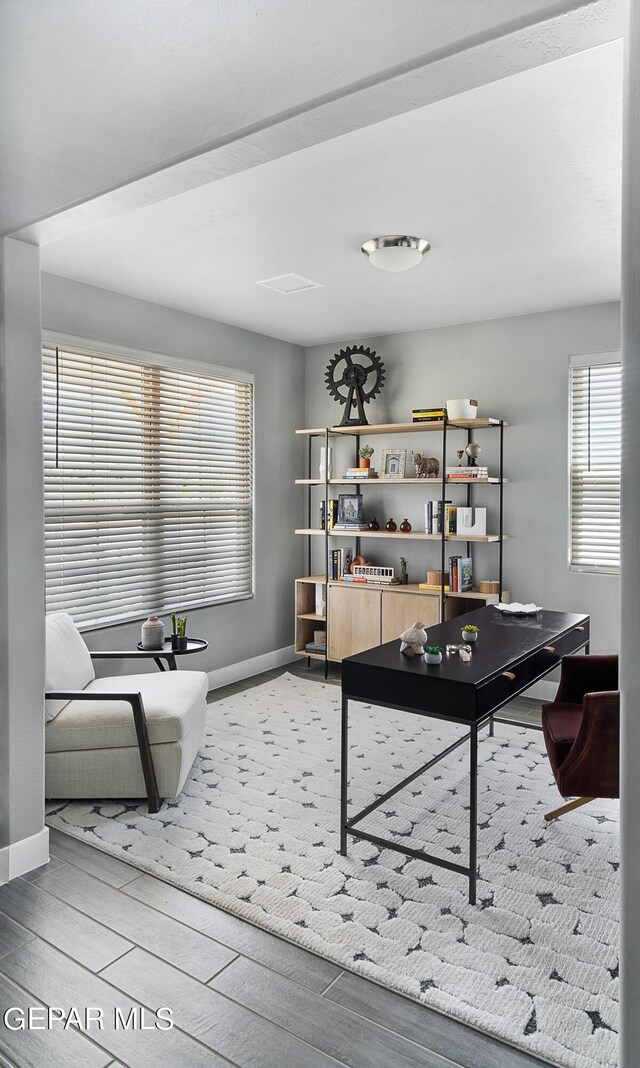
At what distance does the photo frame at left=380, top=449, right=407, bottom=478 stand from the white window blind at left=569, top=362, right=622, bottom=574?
1233 mm

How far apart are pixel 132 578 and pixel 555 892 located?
9.94 feet

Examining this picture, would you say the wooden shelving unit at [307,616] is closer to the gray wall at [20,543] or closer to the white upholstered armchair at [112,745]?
the white upholstered armchair at [112,745]

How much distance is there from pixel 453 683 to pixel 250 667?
10.5 feet

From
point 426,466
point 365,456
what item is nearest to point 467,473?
point 426,466

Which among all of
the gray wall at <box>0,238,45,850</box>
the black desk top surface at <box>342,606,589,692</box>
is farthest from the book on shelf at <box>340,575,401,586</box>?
the gray wall at <box>0,238,45,850</box>

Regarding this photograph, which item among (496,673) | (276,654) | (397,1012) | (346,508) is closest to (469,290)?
(346,508)

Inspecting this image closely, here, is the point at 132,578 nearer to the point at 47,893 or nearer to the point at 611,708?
the point at 47,893

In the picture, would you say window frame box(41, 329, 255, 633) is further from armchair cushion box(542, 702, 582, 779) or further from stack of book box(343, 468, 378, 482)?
armchair cushion box(542, 702, 582, 779)

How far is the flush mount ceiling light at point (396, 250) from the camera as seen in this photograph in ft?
11.2

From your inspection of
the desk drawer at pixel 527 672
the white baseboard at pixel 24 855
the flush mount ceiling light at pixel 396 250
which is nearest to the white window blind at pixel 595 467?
the desk drawer at pixel 527 672

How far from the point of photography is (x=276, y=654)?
18.7 feet

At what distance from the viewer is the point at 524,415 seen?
4.89 meters

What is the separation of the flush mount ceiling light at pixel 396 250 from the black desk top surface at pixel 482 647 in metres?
1.87

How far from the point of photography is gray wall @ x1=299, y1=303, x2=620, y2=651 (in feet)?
15.3
